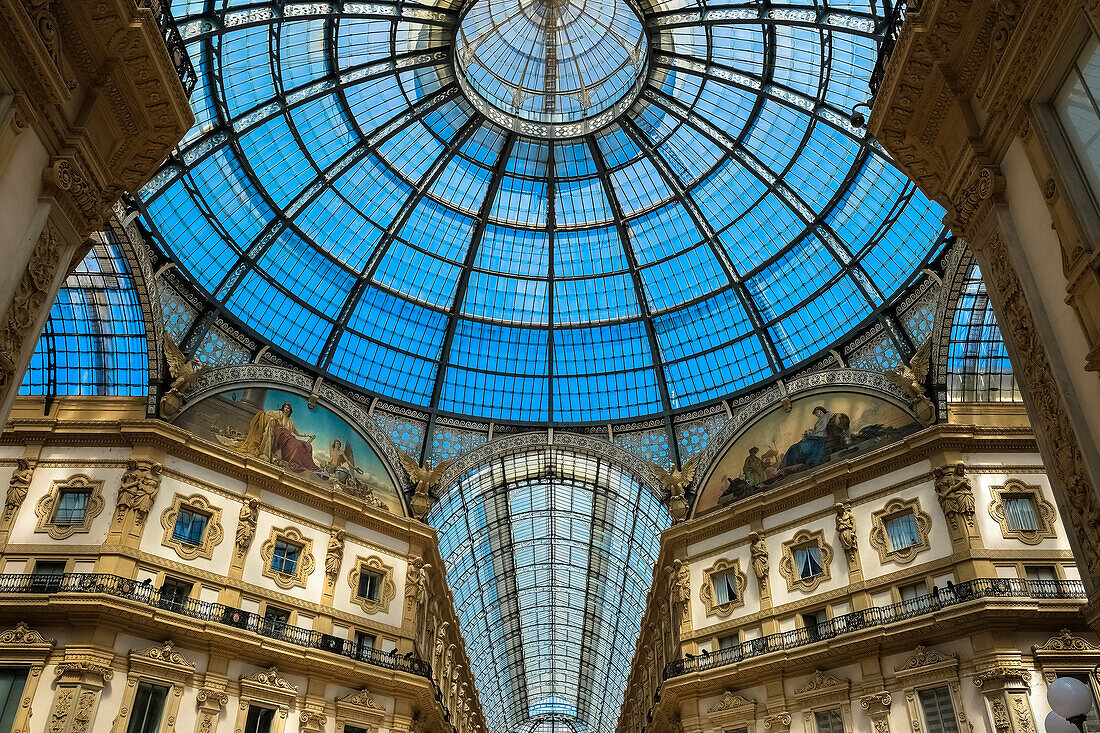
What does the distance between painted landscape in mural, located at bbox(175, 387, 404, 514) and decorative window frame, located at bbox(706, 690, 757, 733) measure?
16216mm

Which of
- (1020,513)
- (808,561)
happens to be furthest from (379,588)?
(1020,513)

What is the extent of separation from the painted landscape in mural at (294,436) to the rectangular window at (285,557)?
11.2 ft

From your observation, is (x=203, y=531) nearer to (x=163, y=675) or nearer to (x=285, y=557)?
(x=285, y=557)

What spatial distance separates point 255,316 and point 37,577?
1413 cm

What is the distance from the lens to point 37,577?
25062 millimetres

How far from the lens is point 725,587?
3231 centimetres

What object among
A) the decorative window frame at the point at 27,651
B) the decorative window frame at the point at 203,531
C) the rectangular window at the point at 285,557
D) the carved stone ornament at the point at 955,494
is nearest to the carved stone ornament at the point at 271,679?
the rectangular window at the point at 285,557

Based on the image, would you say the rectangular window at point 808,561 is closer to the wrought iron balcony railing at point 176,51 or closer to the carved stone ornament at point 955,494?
the carved stone ornament at point 955,494

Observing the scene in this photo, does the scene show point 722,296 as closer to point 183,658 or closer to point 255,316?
point 255,316

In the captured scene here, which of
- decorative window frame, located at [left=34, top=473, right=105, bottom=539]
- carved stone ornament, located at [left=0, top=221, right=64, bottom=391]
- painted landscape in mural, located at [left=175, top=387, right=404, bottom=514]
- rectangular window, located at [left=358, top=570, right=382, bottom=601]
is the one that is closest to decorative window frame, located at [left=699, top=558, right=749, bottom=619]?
rectangular window, located at [left=358, top=570, right=382, bottom=601]

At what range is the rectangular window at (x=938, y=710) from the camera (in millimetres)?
23859

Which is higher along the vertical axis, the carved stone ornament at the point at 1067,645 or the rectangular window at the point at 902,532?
the rectangular window at the point at 902,532

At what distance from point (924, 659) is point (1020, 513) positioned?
6.46m

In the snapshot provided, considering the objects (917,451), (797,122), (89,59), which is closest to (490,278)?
(797,122)
